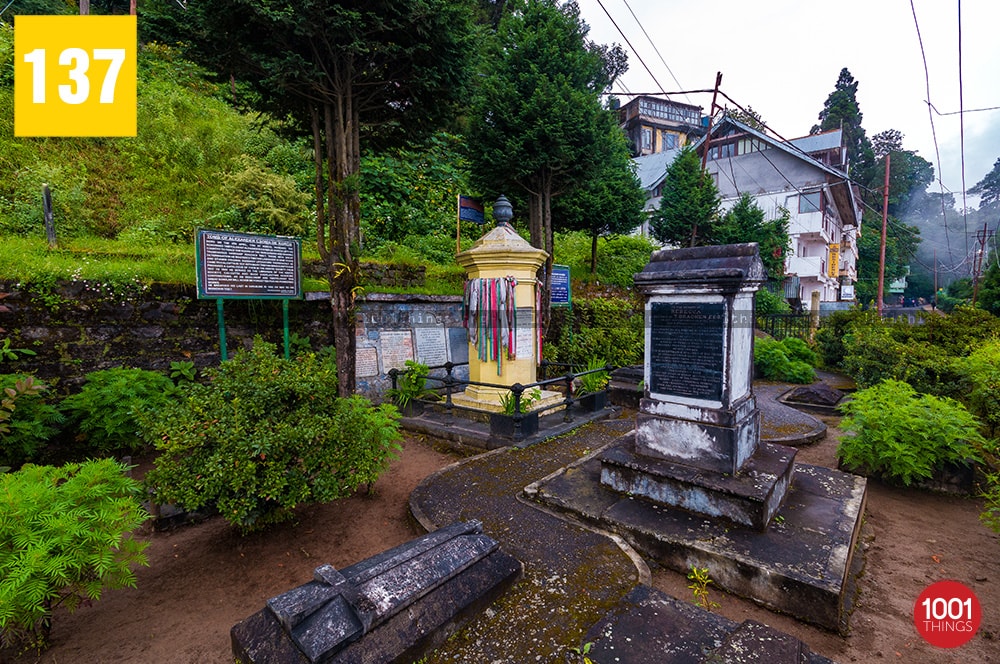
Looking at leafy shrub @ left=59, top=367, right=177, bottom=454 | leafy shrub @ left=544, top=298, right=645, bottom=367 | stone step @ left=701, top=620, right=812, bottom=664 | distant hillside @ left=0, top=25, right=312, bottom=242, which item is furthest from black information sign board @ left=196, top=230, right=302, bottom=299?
stone step @ left=701, top=620, right=812, bottom=664

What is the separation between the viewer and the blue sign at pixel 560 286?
11.0m

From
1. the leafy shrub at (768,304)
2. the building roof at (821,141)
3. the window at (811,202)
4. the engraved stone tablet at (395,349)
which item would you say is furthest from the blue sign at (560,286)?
the building roof at (821,141)

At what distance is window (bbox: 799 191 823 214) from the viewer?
950 inches

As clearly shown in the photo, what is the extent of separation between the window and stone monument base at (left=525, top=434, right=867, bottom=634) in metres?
26.2

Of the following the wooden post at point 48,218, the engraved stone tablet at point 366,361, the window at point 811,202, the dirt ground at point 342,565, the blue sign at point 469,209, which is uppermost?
the window at point 811,202

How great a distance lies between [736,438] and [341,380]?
210 inches

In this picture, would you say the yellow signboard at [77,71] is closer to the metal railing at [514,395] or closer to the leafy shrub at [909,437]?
the metal railing at [514,395]

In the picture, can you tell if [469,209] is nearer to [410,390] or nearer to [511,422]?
[410,390]

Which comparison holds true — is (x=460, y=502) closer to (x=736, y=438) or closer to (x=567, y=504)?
(x=567, y=504)

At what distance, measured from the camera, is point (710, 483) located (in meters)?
3.84

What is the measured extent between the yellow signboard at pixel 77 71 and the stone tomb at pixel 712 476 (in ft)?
21.9

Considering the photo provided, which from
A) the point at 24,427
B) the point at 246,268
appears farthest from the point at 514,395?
the point at 24,427

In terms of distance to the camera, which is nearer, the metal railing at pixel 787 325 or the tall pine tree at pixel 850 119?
the metal railing at pixel 787 325

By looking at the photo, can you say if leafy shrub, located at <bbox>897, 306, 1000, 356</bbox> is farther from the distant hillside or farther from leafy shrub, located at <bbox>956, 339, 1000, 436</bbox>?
the distant hillside
